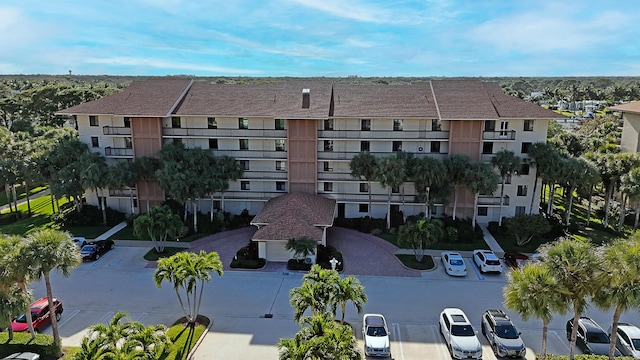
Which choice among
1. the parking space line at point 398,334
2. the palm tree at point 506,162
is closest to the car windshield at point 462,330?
the parking space line at point 398,334

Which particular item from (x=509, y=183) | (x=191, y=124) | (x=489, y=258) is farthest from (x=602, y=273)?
(x=191, y=124)

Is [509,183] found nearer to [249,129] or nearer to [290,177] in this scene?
[290,177]

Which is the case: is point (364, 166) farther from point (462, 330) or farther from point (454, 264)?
point (462, 330)

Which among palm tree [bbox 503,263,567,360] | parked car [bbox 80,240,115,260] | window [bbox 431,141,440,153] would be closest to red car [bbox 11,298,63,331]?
parked car [bbox 80,240,115,260]

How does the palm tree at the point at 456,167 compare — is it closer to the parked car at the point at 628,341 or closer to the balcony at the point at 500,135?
the balcony at the point at 500,135

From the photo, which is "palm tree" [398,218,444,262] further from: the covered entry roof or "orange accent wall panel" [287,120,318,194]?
"orange accent wall panel" [287,120,318,194]

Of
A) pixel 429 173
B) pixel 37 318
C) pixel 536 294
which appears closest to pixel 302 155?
pixel 429 173
